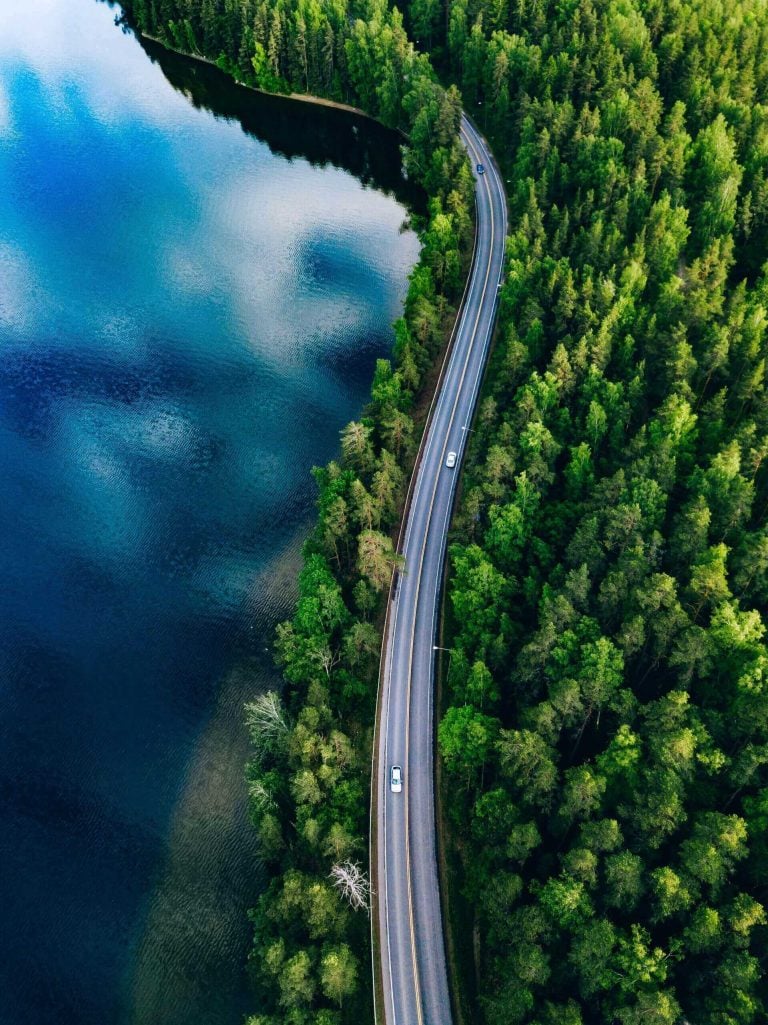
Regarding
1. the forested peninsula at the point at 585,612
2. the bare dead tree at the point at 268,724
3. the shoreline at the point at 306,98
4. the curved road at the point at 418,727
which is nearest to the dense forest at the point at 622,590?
the forested peninsula at the point at 585,612

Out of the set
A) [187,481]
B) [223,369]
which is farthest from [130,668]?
[223,369]

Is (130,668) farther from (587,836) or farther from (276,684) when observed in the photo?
(587,836)

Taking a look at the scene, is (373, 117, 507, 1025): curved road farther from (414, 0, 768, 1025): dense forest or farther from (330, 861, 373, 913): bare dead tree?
(414, 0, 768, 1025): dense forest

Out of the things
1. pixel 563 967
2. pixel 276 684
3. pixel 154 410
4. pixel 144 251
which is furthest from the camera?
pixel 144 251

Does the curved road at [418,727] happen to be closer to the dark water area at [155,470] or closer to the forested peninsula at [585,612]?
the forested peninsula at [585,612]

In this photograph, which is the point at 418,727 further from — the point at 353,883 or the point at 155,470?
the point at 155,470

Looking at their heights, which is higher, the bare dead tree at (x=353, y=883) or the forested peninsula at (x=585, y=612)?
the forested peninsula at (x=585, y=612)
